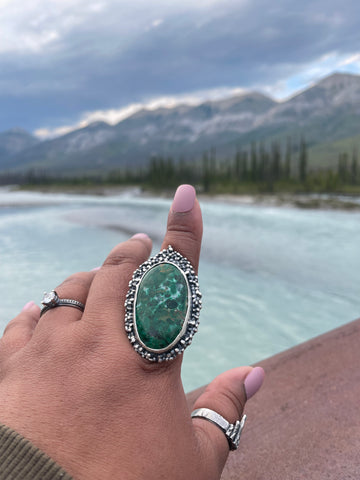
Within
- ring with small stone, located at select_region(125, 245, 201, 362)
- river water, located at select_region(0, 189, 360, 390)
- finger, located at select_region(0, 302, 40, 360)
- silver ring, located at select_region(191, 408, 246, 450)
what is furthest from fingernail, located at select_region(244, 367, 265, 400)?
river water, located at select_region(0, 189, 360, 390)

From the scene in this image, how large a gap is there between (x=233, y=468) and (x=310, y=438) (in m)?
0.39

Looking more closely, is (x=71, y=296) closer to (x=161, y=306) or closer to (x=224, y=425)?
(x=161, y=306)

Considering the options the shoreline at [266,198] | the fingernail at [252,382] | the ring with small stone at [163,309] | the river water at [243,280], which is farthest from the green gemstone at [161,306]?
the shoreline at [266,198]

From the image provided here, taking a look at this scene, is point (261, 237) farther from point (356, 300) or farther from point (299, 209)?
point (299, 209)

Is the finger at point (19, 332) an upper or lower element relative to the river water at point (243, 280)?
upper

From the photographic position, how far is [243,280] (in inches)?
299

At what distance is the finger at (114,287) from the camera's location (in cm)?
103

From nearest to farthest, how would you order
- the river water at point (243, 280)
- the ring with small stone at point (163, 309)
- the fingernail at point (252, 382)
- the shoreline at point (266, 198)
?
the ring with small stone at point (163, 309) → the fingernail at point (252, 382) → the river water at point (243, 280) → the shoreline at point (266, 198)

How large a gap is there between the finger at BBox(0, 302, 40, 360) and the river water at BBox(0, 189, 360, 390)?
2386 millimetres

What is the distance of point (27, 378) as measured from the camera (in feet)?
3.15

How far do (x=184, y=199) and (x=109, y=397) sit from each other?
586 millimetres

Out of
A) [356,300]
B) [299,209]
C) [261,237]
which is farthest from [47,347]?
[299,209]

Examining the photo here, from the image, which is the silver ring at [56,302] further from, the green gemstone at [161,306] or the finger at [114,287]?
the green gemstone at [161,306]

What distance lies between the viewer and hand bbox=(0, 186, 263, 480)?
2.78ft
